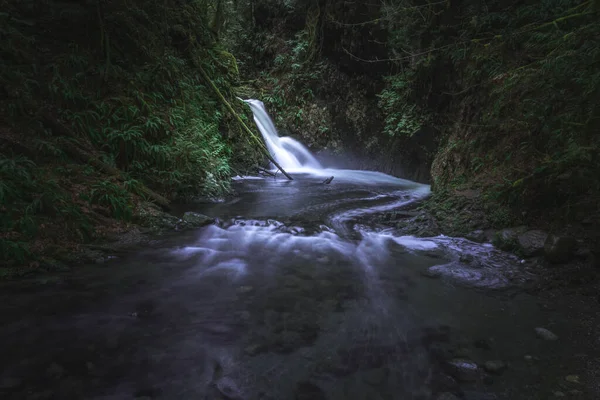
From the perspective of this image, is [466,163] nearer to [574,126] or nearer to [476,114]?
[476,114]

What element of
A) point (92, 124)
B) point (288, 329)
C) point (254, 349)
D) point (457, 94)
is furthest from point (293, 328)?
point (457, 94)

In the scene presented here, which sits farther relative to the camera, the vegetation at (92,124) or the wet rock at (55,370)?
the vegetation at (92,124)

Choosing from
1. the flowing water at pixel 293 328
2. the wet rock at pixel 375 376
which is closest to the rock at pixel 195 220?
the flowing water at pixel 293 328

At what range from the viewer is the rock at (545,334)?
107 inches

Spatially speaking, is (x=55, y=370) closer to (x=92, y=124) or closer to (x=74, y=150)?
(x=74, y=150)

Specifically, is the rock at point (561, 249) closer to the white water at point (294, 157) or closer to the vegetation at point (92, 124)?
the vegetation at point (92, 124)

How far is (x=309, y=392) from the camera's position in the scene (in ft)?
7.18

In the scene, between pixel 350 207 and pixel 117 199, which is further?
pixel 350 207

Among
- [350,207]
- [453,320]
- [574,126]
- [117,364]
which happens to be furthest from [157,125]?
[574,126]

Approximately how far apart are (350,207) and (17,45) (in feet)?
22.7

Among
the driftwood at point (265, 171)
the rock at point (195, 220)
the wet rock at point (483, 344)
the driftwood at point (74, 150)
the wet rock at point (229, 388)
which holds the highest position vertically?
the driftwood at point (74, 150)

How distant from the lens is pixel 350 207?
24.2 ft

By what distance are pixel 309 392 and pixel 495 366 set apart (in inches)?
54.8

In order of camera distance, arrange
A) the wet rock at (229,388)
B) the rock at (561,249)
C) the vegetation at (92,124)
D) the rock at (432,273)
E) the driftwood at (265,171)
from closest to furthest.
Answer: the wet rock at (229,388) → the rock at (561,249) → the rock at (432,273) → the vegetation at (92,124) → the driftwood at (265,171)
